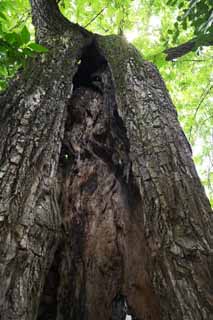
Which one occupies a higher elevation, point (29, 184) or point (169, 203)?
point (29, 184)

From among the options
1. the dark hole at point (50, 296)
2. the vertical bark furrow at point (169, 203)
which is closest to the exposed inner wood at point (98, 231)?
the dark hole at point (50, 296)

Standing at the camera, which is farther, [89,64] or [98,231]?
[89,64]

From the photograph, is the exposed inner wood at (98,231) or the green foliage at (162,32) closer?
the exposed inner wood at (98,231)

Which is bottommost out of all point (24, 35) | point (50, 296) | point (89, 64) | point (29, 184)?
point (50, 296)

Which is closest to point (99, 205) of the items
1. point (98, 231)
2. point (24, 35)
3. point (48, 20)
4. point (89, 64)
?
point (98, 231)

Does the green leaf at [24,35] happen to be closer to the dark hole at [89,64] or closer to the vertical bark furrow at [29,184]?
the vertical bark furrow at [29,184]

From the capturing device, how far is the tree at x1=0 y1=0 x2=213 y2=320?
141 centimetres

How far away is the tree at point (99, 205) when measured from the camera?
1.41m

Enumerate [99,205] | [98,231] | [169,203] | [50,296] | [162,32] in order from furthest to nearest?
[162,32], [99,205], [98,231], [50,296], [169,203]

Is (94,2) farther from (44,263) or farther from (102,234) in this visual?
(44,263)

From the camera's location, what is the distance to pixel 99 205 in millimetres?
2113

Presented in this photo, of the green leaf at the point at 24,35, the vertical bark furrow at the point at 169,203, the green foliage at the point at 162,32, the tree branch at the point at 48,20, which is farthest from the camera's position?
the green foliage at the point at 162,32

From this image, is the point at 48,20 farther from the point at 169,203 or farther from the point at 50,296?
the point at 50,296

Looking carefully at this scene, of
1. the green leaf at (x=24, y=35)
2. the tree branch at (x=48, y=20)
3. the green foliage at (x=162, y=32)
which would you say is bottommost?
the green leaf at (x=24, y=35)
